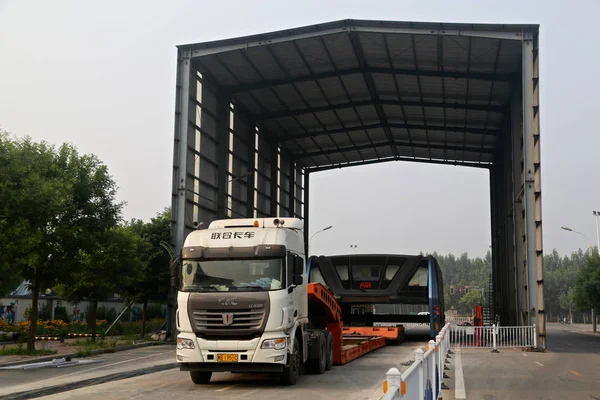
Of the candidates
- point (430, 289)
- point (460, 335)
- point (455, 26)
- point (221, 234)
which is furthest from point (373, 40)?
point (221, 234)

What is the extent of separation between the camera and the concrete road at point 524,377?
1430 cm

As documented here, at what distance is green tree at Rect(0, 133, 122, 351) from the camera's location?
72.9 ft

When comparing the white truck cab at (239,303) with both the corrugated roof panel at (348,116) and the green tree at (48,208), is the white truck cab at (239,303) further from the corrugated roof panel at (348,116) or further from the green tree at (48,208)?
the corrugated roof panel at (348,116)

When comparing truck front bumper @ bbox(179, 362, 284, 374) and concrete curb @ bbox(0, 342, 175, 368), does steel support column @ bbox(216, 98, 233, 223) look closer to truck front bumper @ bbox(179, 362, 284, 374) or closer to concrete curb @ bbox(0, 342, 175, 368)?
concrete curb @ bbox(0, 342, 175, 368)

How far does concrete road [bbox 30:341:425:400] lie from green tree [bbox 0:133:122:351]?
7.40 metres

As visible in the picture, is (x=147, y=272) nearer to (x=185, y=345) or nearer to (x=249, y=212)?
(x=249, y=212)

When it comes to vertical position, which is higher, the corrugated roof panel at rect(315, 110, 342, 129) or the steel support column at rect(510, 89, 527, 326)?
the corrugated roof panel at rect(315, 110, 342, 129)

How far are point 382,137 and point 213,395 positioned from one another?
37784 mm

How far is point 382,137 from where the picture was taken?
49438 millimetres

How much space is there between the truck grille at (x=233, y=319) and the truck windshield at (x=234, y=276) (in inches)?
20.4

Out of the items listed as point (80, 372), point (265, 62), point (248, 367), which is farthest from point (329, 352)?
point (265, 62)

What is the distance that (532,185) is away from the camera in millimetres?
29969

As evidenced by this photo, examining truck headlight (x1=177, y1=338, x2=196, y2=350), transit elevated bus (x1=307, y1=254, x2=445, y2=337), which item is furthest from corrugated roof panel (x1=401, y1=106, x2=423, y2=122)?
truck headlight (x1=177, y1=338, x2=196, y2=350)

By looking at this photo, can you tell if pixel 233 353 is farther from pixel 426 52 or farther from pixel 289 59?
pixel 426 52
